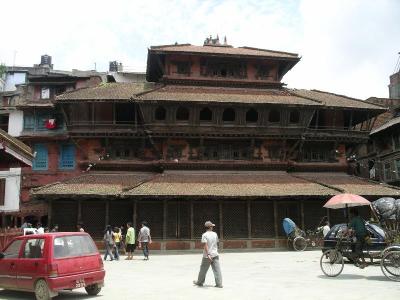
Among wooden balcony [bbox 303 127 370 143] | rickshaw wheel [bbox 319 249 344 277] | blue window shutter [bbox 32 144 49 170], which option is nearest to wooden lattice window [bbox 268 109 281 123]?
wooden balcony [bbox 303 127 370 143]

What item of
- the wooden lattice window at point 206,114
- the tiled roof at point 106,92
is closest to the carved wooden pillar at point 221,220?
the wooden lattice window at point 206,114

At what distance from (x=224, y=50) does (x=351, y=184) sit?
14370 mm

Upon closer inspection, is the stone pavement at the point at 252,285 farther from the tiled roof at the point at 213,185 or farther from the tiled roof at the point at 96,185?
the tiled roof at the point at 96,185

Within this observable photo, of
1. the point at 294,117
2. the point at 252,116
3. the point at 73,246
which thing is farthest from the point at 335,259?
the point at 294,117

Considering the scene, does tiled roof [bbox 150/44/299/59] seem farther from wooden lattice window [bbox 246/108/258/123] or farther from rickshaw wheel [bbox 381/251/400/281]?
rickshaw wheel [bbox 381/251/400/281]

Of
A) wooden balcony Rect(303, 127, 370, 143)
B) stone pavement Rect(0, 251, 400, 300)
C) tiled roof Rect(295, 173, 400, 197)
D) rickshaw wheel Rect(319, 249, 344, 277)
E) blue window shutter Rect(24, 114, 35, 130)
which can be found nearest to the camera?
stone pavement Rect(0, 251, 400, 300)

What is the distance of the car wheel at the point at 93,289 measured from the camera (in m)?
11.6

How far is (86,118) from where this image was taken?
31844mm

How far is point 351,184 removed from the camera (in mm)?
30969

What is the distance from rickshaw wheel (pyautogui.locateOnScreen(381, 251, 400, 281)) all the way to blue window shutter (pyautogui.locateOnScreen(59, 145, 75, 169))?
28.3m

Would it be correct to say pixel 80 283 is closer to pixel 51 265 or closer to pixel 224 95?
pixel 51 265

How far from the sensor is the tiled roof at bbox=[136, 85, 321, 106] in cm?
3078

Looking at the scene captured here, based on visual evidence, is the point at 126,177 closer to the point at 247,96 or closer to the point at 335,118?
the point at 247,96

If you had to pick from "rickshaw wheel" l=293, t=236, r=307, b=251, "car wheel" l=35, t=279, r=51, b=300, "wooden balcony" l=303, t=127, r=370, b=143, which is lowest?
"rickshaw wheel" l=293, t=236, r=307, b=251
